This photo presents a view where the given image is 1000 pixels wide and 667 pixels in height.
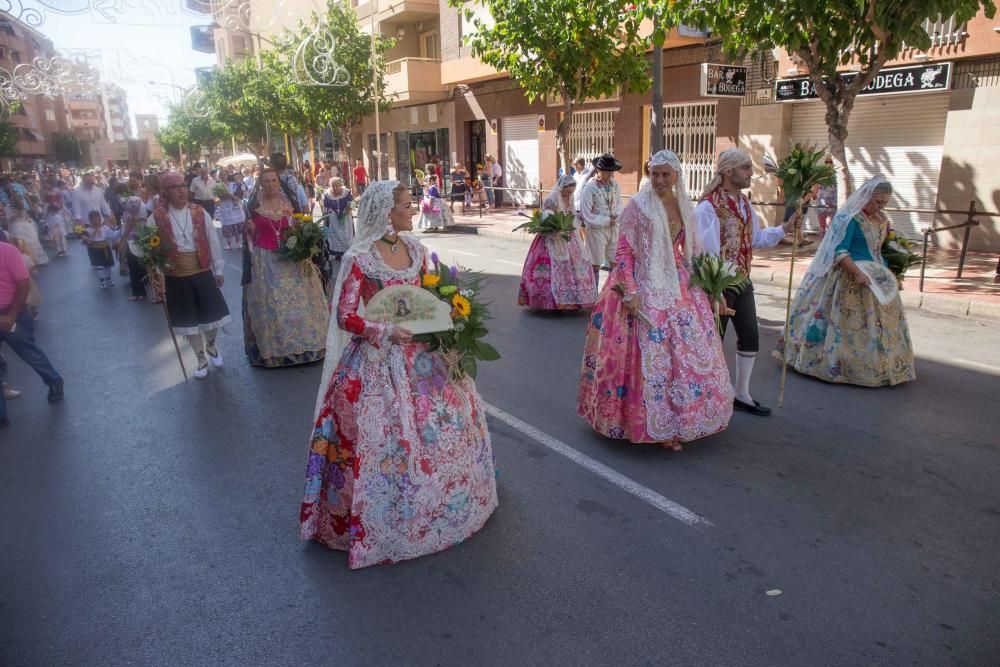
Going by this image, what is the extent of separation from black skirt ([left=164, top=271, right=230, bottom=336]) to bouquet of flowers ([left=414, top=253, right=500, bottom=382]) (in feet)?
13.2

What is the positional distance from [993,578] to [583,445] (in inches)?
94.3

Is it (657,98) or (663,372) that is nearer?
(663,372)

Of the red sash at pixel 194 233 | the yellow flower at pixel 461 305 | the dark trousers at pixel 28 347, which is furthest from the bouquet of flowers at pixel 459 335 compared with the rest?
the dark trousers at pixel 28 347

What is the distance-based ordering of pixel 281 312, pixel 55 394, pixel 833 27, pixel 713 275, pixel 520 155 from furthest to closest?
pixel 520 155 → pixel 833 27 → pixel 281 312 → pixel 55 394 → pixel 713 275

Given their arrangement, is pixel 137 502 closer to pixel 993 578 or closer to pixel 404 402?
pixel 404 402

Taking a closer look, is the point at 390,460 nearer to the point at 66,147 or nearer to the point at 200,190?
the point at 200,190

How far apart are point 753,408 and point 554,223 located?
4.04 meters

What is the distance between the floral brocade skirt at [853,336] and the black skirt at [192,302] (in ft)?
18.3

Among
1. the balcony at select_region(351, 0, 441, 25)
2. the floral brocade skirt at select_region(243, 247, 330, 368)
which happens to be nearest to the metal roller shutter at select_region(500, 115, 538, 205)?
the balcony at select_region(351, 0, 441, 25)

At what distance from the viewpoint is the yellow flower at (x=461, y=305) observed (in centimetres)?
356

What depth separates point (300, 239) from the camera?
6914mm

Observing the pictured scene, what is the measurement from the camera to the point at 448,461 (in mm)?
3525

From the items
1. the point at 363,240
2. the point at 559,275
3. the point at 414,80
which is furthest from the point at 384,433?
the point at 414,80

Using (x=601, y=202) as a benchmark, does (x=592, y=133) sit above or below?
above
